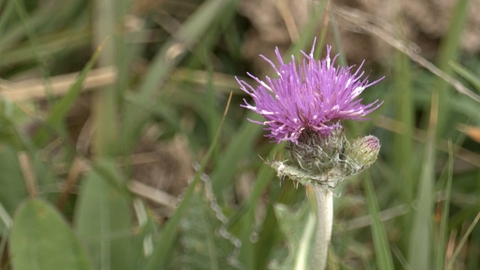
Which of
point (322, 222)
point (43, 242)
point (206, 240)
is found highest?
point (322, 222)

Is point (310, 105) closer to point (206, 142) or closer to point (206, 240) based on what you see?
point (206, 240)

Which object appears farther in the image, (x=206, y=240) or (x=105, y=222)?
(x=105, y=222)

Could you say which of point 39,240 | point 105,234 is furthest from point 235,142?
point 39,240

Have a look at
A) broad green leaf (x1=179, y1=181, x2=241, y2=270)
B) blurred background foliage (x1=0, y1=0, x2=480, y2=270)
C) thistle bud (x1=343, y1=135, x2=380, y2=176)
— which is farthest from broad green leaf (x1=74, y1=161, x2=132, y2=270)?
thistle bud (x1=343, y1=135, x2=380, y2=176)

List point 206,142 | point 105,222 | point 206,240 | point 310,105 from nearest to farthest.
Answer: point 310,105, point 206,240, point 105,222, point 206,142

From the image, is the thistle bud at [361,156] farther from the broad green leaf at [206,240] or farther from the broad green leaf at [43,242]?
the broad green leaf at [43,242]

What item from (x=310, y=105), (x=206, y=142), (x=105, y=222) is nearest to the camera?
(x=310, y=105)

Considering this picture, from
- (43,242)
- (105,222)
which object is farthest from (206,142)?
(43,242)

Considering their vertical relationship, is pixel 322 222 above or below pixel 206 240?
above
